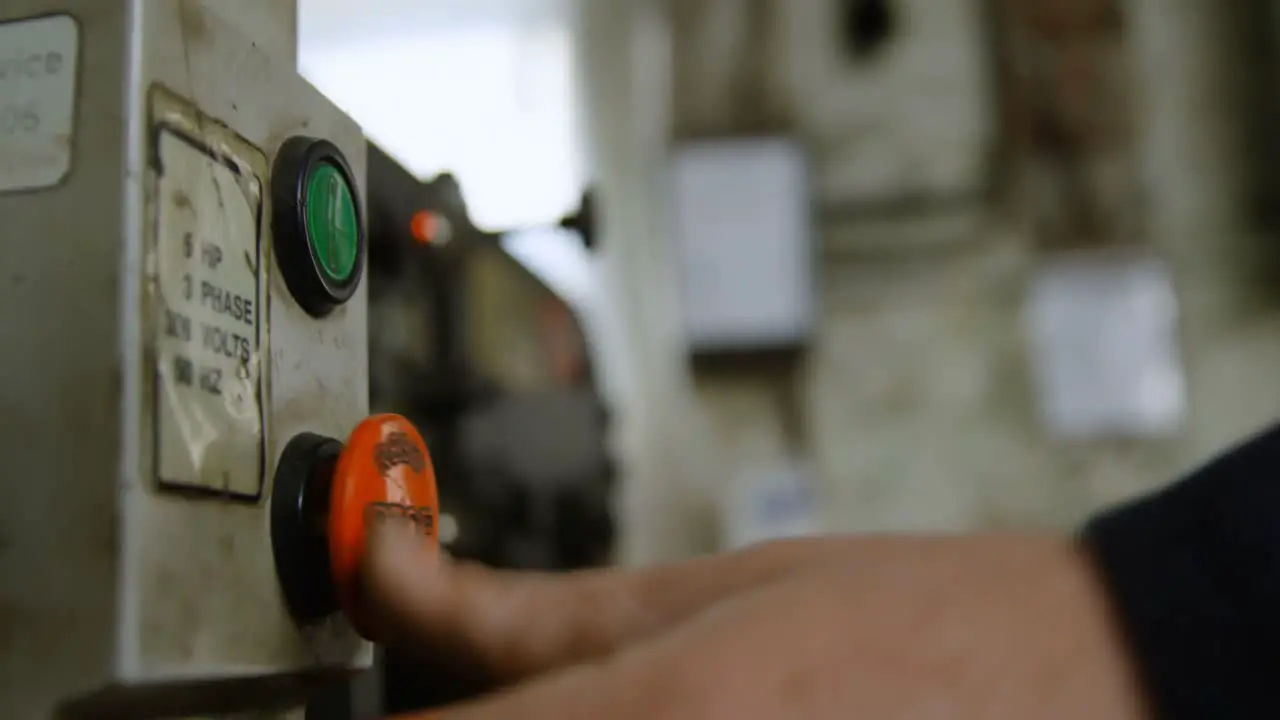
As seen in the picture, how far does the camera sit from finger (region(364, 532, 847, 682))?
285 millimetres

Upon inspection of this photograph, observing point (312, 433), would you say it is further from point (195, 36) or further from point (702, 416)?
point (702, 416)

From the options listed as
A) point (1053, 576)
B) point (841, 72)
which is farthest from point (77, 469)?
point (841, 72)

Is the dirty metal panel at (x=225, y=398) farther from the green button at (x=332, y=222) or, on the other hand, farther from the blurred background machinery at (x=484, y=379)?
the blurred background machinery at (x=484, y=379)

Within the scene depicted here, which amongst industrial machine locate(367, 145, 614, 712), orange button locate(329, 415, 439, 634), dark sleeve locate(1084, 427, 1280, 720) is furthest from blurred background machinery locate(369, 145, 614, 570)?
dark sleeve locate(1084, 427, 1280, 720)

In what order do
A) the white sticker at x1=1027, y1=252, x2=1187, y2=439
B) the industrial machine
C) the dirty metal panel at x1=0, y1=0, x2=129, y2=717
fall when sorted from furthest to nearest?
1. the white sticker at x1=1027, y1=252, x2=1187, y2=439
2. the industrial machine
3. the dirty metal panel at x1=0, y1=0, x2=129, y2=717

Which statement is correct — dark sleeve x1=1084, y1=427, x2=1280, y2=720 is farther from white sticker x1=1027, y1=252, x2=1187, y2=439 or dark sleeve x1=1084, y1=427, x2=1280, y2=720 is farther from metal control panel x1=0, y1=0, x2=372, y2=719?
white sticker x1=1027, y1=252, x2=1187, y2=439

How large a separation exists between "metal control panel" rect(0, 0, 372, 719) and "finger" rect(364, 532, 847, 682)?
28 millimetres

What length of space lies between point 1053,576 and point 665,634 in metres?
0.09

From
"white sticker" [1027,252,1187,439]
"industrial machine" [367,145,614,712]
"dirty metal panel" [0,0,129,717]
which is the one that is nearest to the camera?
"dirty metal panel" [0,0,129,717]

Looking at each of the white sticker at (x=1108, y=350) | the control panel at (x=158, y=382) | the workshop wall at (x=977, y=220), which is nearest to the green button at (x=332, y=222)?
the control panel at (x=158, y=382)

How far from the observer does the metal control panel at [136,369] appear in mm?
222

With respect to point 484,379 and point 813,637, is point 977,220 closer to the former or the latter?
point 484,379

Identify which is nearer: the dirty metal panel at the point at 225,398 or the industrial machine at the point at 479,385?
the dirty metal panel at the point at 225,398


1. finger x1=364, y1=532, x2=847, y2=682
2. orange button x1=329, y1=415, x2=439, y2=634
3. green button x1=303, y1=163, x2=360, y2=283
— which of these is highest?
green button x1=303, y1=163, x2=360, y2=283
